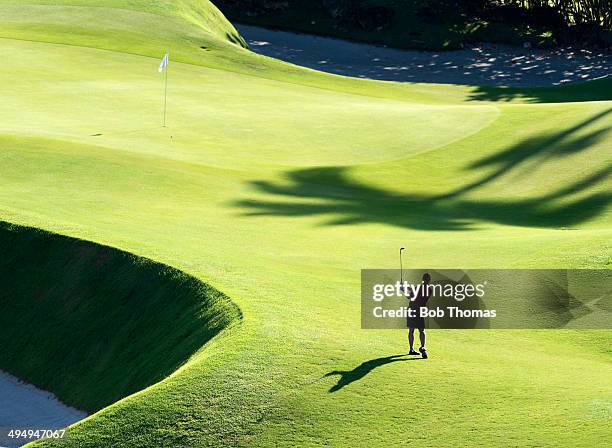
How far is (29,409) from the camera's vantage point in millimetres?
15102

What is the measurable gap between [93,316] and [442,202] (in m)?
13.1

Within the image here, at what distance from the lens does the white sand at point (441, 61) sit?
6206cm

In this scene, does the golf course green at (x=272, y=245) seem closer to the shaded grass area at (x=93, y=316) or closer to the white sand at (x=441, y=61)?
the shaded grass area at (x=93, y=316)

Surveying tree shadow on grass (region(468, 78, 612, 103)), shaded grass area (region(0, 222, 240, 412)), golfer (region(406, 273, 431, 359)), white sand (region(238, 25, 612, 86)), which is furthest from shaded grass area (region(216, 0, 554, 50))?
golfer (region(406, 273, 431, 359))

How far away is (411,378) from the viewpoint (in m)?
12.3

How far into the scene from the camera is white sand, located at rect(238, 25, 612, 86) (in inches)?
2443

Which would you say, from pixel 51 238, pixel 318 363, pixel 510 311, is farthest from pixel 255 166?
pixel 318 363

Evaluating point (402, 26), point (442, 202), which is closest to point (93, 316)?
point (442, 202)

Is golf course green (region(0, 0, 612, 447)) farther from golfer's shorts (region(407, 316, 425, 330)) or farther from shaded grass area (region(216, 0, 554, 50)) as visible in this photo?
shaded grass area (region(216, 0, 554, 50))

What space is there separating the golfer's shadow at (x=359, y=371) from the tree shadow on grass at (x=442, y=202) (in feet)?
32.8

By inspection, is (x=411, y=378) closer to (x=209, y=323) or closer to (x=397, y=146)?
(x=209, y=323)

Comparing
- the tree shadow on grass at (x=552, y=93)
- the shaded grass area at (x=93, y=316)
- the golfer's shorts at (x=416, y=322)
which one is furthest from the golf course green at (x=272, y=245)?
the tree shadow on grass at (x=552, y=93)

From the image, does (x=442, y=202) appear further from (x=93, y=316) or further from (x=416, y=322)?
(x=416, y=322)

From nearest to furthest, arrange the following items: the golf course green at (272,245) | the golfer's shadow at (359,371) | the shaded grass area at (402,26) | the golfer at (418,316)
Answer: the golf course green at (272,245)
the golfer's shadow at (359,371)
the golfer at (418,316)
the shaded grass area at (402,26)
